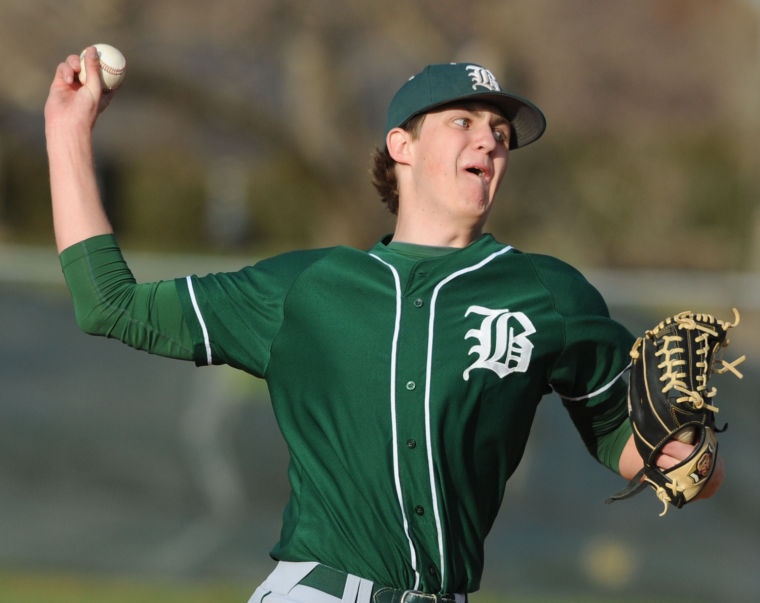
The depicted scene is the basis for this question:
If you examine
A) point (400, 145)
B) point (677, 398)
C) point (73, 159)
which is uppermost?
point (400, 145)

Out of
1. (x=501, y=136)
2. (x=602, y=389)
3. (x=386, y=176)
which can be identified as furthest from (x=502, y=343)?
(x=386, y=176)

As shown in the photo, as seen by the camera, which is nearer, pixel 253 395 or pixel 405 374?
pixel 405 374

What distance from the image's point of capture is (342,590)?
2941 mm

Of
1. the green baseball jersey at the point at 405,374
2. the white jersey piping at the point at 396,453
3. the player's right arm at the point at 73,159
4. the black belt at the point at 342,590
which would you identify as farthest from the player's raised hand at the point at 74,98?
the black belt at the point at 342,590

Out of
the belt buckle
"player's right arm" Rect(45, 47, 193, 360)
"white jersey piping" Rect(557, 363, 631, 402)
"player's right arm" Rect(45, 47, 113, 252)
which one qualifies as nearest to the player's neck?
"white jersey piping" Rect(557, 363, 631, 402)

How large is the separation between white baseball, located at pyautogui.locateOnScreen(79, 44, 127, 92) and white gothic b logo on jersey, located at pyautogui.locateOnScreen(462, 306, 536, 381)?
3.47 ft

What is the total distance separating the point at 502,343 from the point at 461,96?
2.04ft

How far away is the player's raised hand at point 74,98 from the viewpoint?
3084 millimetres

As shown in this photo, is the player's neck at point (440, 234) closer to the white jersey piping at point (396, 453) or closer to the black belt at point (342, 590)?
the white jersey piping at point (396, 453)

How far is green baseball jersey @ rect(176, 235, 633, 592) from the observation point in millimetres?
2980

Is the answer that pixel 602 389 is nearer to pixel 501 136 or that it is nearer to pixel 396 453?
pixel 396 453

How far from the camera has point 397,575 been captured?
2.95 metres

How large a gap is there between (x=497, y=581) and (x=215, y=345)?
6.39 m

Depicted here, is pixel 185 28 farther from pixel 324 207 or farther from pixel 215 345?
pixel 215 345
